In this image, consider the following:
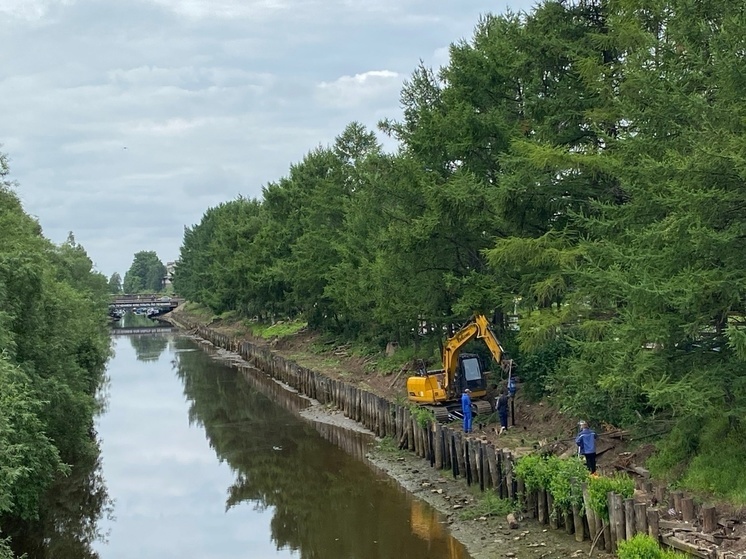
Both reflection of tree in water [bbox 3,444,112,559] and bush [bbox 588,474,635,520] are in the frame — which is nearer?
bush [bbox 588,474,635,520]

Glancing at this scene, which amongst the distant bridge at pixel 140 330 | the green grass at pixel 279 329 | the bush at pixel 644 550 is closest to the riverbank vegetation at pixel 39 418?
the bush at pixel 644 550

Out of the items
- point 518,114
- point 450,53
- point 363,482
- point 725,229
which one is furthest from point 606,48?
point 363,482

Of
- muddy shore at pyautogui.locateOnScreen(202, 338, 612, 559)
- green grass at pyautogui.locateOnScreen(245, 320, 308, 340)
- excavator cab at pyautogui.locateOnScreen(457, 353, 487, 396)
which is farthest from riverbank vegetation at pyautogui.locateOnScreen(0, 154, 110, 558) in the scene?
green grass at pyautogui.locateOnScreen(245, 320, 308, 340)

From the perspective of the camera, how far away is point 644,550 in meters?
13.3

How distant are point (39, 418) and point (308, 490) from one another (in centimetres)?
858

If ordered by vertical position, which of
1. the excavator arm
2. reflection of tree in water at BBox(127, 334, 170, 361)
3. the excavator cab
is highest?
the excavator arm

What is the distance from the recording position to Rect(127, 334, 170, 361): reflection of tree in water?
76225 millimetres

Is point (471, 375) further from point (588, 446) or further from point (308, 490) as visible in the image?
point (588, 446)

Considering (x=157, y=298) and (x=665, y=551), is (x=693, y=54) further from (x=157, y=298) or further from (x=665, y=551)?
(x=157, y=298)

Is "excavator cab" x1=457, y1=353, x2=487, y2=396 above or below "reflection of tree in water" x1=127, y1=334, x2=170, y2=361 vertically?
above

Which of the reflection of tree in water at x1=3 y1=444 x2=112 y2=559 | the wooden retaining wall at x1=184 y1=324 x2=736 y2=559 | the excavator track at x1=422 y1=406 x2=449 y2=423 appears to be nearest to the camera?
the wooden retaining wall at x1=184 y1=324 x2=736 y2=559

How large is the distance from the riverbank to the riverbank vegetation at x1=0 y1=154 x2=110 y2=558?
9.37m

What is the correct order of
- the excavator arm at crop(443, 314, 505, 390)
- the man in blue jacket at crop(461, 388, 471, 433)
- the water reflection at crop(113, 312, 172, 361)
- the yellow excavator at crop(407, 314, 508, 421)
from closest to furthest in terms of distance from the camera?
the man in blue jacket at crop(461, 388, 471, 433)
the excavator arm at crop(443, 314, 505, 390)
the yellow excavator at crop(407, 314, 508, 421)
the water reflection at crop(113, 312, 172, 361)

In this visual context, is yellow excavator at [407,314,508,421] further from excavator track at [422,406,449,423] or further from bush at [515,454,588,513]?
bush at [515,454,588,513]
